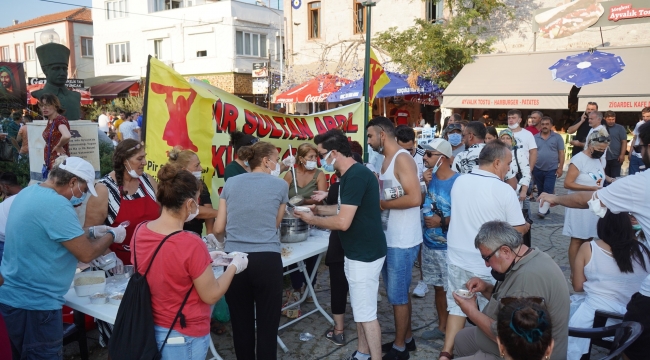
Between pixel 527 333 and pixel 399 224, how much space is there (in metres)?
1.87

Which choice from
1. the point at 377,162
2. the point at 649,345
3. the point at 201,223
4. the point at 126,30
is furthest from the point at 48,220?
the point at 126,30

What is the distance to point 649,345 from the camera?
2.82m

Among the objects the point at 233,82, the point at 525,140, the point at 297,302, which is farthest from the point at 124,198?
the point at 233,82

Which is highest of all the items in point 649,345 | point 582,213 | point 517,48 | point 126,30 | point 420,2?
point 126,30

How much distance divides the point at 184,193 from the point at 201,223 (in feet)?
7.53

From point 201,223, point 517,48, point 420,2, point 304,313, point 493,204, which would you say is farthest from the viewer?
point 420,2

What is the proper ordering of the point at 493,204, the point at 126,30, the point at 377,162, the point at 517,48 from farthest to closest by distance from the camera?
1. the point at 126,30
2. the point at 517,48
3. the point at 377,162
4. the point at 493,204

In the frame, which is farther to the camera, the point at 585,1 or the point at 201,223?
the point at 585,1

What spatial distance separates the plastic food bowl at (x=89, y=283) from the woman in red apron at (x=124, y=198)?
398 mm

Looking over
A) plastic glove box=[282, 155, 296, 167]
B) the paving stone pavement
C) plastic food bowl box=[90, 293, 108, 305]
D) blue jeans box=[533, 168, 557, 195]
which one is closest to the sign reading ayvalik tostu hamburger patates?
blue jeans box=[533, 168, 557, 195]

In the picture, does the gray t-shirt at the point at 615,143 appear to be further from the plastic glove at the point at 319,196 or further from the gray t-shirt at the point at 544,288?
the gray t-shirt at the point at 544,288

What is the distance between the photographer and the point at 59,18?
120ft

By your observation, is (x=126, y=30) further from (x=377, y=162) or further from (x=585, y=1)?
(x=377, y=162)

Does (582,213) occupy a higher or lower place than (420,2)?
lower
